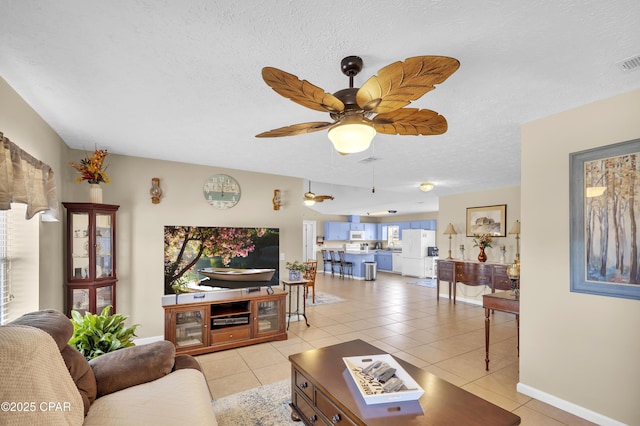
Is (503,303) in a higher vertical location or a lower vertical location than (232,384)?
higher

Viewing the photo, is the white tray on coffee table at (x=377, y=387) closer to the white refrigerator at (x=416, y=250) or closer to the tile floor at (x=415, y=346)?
the tile floor at (x=415, y=346)

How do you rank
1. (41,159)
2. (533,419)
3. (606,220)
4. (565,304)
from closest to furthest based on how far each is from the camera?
(606,220) < (533,419) < (565,304) < (41,159)

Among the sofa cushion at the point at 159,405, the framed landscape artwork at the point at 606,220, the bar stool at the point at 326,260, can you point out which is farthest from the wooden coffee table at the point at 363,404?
the bar stool at the point at 326,260

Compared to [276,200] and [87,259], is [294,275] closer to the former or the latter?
[276,200]

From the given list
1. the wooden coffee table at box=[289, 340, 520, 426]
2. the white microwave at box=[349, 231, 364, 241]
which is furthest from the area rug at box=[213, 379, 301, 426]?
the white microwave at box=[349, 231, 364, 241]

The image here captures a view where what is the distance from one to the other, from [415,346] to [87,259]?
4.01 metres

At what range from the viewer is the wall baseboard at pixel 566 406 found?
2.21m

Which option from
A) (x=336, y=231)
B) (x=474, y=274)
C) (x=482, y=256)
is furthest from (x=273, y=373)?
(x=336, y=231)

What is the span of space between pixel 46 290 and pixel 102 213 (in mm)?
963

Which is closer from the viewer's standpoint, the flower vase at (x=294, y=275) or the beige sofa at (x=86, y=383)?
the beige sofa at (x=86, y=383)

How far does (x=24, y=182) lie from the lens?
1.92 m

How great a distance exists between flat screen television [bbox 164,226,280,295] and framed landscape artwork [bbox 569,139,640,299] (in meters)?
3.43

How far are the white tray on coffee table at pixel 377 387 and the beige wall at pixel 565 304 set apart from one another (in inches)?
57.3

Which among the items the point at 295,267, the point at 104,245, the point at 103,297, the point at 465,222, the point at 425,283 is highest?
the point at 465,222
